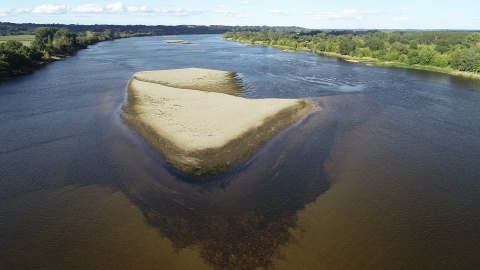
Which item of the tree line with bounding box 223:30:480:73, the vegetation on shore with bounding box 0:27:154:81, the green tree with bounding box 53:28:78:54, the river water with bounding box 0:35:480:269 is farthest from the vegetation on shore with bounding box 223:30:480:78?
the vegetation on shore with bounding box 0:27:154:81

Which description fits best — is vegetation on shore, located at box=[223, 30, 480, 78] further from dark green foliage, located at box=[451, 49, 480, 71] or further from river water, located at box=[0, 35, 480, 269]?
river water, located at box=[0, 35, 480, 269]

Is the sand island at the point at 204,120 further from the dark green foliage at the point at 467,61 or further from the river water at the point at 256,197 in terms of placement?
the dark green foliage at the point at 467,61

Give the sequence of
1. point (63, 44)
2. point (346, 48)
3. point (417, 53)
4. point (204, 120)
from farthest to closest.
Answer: point (346, 48), point (63, 44), point (417, 53), point (204, 120)

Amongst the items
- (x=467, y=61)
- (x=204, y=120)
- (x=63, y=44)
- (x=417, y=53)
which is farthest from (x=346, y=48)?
(x=63, y=44)

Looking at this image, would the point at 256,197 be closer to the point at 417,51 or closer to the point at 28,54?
the point at 28,54

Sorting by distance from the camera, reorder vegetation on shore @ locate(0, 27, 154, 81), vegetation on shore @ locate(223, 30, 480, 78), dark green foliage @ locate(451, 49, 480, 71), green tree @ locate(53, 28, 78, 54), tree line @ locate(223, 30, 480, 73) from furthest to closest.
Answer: green tree @ locate(53, 28, 78, 54), tree line @ locate(223, 30, 480, 73), vegetation on shore @ locate(223, 30, 480, 78), dark green foliage @ locate(451, 49, 480, 71), vegetation on shore @ locate(0, 27, 154, 81)

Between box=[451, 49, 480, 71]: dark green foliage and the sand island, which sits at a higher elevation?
box=[451, 49, 480, 71]: dark green foliage
